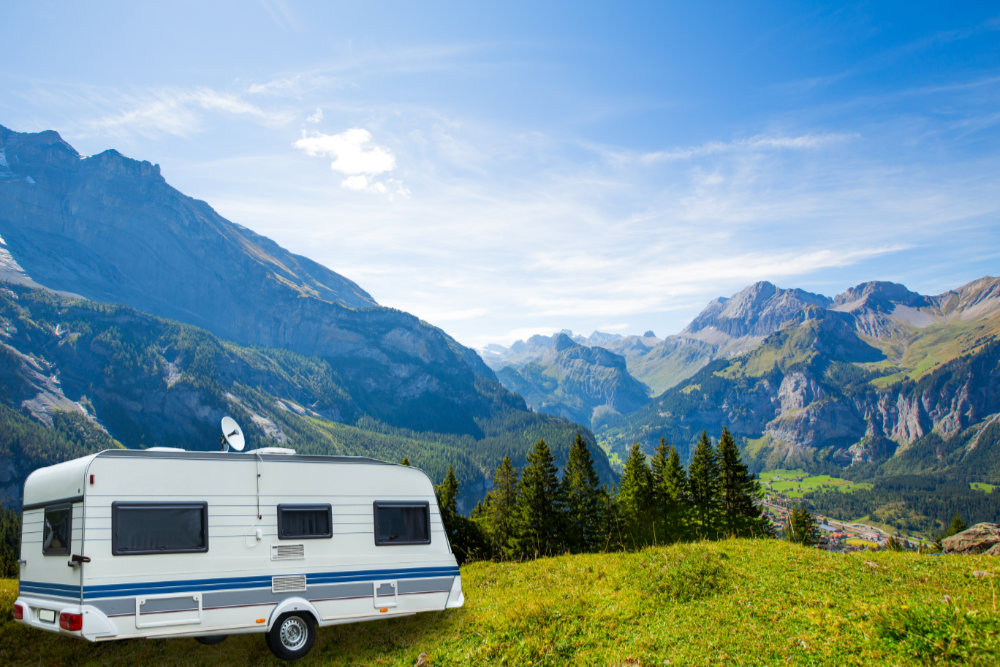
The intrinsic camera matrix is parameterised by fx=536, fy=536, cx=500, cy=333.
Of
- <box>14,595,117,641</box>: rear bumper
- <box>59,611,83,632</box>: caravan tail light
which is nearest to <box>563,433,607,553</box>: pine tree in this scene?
<box>14,595,117,641</box>: rear bumper

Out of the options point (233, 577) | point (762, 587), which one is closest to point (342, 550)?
point (233, 577)

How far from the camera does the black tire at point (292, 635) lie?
36.0 feet

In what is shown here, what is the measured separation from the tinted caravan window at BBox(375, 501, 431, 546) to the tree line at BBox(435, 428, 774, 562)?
31.6 m

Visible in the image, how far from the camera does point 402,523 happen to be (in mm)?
13281

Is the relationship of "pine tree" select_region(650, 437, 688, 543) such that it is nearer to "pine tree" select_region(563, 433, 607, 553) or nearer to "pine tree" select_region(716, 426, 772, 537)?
"pine tree" select_region(716, 426, 772, 537)

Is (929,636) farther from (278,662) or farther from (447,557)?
(278,662)

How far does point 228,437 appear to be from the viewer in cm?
1405

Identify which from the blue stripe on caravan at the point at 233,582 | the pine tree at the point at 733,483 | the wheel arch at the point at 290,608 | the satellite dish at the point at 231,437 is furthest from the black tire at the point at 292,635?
the pine tree at the point at 733,483

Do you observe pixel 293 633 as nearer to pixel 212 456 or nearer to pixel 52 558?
pixel 212 456

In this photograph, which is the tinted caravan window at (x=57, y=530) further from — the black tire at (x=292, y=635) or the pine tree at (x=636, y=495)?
the pine tree at (x=636, y=495)

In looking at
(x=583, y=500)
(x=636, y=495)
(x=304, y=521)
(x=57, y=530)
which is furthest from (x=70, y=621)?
(x=636, y=495)

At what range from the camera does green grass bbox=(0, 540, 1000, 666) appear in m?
8.73

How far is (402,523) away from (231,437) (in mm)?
5129

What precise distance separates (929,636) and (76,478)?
14.9m
